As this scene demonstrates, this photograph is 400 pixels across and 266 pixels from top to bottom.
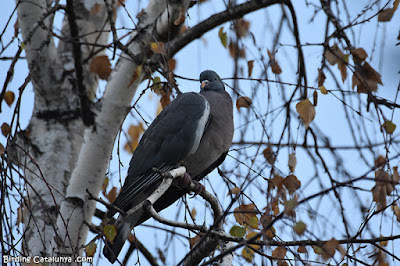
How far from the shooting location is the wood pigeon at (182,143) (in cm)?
318

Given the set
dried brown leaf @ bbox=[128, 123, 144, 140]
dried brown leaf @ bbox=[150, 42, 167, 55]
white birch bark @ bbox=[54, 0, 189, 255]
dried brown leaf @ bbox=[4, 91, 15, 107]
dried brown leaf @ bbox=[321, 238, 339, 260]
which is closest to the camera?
dried brown leaf @ bbox=[321, 238, 339, 260]

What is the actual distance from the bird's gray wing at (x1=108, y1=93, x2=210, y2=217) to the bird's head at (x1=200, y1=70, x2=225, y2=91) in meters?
0.32

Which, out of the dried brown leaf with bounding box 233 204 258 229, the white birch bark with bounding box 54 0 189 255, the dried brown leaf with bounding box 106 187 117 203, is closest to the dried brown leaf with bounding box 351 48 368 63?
the dried brown leaf with bounding box 233 204 258 229

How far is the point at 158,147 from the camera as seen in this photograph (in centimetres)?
330

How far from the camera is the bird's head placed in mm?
3728

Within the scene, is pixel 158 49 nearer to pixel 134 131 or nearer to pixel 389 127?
pixel 134 131

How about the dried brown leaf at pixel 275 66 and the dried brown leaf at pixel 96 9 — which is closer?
the dried brown leaf at pixel 275 66

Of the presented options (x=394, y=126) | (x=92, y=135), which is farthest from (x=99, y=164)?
(x=394, y=126)

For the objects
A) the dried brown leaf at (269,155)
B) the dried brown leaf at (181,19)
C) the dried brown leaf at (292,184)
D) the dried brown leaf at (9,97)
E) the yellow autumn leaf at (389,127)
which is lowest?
the dried brown leaf at (292,184)

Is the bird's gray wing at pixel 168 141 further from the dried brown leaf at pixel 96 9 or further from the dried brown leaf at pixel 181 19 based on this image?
the dried brown leaf at pixel 96 9

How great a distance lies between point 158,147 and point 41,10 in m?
1.11

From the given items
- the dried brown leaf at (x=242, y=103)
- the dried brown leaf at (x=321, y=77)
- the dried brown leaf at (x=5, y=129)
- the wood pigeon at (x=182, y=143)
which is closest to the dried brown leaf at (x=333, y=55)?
the dried brown leaf at (x=321, y=77)

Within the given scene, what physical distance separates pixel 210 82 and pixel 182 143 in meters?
0.72

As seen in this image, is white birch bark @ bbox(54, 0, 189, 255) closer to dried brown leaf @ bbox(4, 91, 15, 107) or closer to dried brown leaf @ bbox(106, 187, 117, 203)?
dried brown leaf @ bbox(106, 187, 117, 203)
